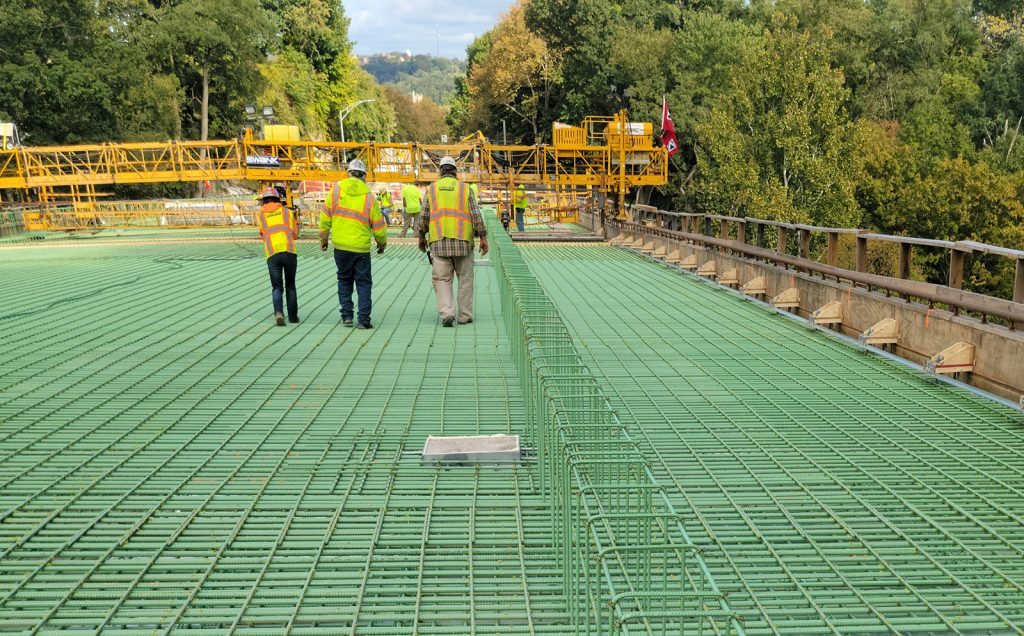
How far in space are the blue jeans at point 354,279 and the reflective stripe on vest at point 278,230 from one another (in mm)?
515

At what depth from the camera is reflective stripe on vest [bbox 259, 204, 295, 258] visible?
8836mm

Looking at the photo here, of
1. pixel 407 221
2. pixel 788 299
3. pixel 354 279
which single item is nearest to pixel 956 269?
pixel 788 299

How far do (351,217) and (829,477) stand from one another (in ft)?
19.2

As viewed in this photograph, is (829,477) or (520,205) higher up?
(520,205)

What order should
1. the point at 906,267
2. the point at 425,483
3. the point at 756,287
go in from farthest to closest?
Answer: the point at 756,287, the point at 906,267, the point at 425,483

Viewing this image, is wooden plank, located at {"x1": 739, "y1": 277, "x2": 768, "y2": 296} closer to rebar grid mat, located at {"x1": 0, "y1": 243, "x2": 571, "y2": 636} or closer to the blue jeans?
rebar grid mat, located at {"x1": 0, "y1": 243, "x2": 571, "y2": 636}

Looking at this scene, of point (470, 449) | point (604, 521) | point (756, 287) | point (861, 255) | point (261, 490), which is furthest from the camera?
point (756, 287)

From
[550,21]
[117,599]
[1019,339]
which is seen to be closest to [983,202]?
[550,21]

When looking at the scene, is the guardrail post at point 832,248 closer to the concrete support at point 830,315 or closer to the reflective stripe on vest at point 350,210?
the concrete support at point 830,315

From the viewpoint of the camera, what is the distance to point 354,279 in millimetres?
9250

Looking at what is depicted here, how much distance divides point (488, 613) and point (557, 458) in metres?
0.85

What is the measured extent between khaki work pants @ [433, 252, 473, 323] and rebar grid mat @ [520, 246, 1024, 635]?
59.2 inches

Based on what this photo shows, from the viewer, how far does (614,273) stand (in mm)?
15070

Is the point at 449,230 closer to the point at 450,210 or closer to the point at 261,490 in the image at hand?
the point at 450,210
